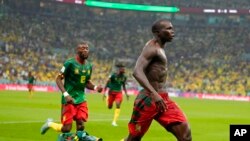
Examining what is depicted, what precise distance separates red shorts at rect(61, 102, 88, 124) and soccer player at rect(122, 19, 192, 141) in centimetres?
330

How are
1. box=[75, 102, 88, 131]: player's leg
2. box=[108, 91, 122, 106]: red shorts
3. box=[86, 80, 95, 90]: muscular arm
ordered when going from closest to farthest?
box=[75, 102, 88, 131]: player's leg, box=[86, 80, 95, 90]: muscular arm, box=[108, 91, 122, 106]: red shorts

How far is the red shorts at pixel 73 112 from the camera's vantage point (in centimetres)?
1252

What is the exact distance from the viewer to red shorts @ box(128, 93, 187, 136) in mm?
9227

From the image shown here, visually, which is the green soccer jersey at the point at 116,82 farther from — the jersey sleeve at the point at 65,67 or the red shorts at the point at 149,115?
the red shorts at the point at 149,115

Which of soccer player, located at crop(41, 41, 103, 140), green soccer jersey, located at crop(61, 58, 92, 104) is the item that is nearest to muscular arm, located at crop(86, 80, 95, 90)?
Result: soccer player, located at crop(41, 41, 103, 140)

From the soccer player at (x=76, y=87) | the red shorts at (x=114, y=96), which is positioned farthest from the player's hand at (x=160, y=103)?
the red shorts at (x=114, y=96)

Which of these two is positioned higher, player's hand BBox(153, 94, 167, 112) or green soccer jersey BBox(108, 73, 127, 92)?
player's hand BBox(153, 94, 167, 112)

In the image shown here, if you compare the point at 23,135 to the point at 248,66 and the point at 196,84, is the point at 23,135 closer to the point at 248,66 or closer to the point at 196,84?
the point at 196,84

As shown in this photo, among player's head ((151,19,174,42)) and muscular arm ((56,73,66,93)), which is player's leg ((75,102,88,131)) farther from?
player's head ((151,19,174,42))

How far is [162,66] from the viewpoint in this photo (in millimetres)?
9430

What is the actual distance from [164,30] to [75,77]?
4207 millimetres

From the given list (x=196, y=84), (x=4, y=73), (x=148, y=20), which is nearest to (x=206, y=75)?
(x=196, y=84)

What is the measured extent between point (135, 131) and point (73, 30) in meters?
70.5

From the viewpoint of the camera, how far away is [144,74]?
9.18m
